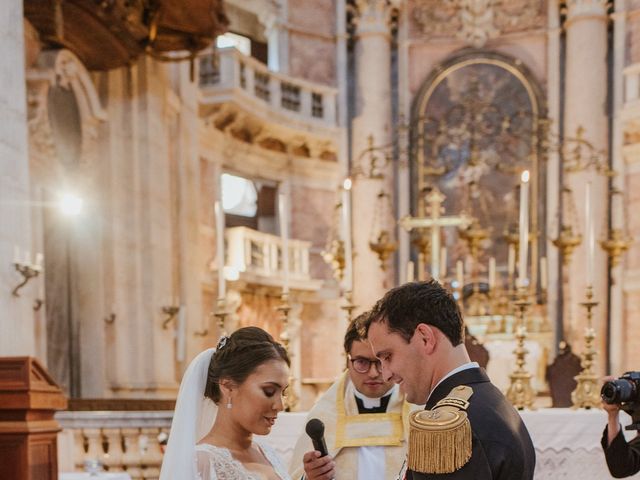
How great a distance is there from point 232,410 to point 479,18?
45.0 feet

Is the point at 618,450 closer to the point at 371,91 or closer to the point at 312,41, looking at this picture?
the point at 371,91

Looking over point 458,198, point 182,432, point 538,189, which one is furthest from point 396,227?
point 182,432

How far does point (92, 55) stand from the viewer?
8.70 metres

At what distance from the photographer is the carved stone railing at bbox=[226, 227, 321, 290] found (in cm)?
1289

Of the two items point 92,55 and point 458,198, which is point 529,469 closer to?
point 92,55

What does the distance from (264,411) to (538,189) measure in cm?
1242

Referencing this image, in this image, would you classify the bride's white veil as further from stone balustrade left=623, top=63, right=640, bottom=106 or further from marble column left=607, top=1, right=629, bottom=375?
stone balustrade left=623, top=63, right=640, bottom=106

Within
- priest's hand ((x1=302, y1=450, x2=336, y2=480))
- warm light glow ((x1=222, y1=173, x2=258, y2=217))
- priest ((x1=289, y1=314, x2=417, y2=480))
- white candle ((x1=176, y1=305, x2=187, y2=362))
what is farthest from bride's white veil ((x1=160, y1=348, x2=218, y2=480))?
warm light glow ((x1=222, y1=173, x2=258, y2=217))

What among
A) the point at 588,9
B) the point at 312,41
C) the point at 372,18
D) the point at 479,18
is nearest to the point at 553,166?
the point at 588,9

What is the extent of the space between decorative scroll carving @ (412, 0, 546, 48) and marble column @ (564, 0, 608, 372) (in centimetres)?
85

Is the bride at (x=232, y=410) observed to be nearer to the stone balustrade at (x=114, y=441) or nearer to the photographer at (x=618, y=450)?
the photographer at (x=618, y=450)

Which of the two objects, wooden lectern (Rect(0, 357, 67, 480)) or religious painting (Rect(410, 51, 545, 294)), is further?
religious painting (Rect(410, 51, 545, 294))

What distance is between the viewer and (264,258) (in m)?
13.6

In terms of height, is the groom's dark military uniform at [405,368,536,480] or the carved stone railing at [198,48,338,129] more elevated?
the carved stone railing at [198,48,338,129]
